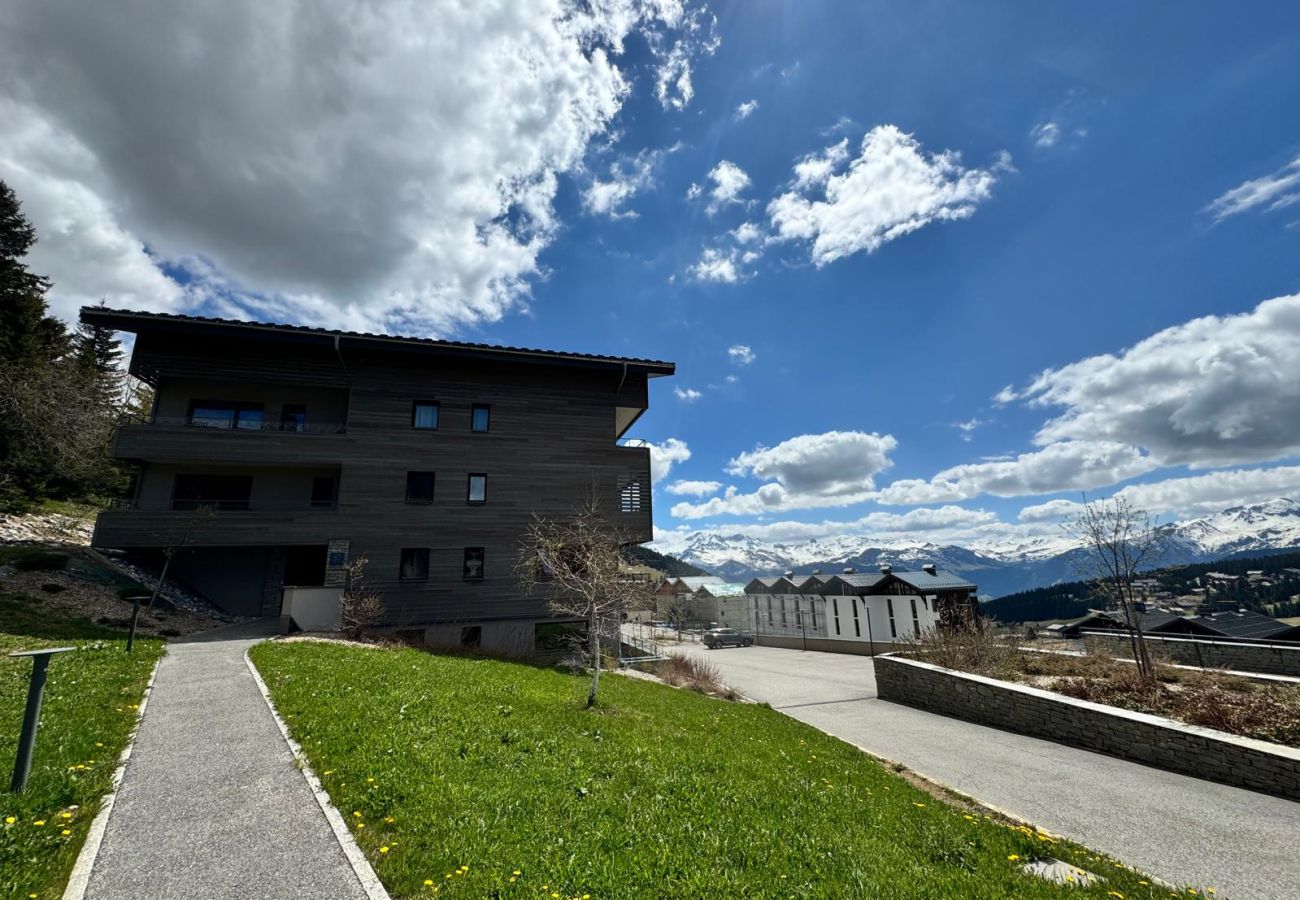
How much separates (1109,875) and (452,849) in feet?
21.3

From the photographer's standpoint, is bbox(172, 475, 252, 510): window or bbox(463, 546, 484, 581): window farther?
bbox(172, 475, 252, 510): window

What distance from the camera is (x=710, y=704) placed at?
14383mm

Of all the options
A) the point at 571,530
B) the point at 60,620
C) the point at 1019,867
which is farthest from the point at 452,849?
the point at 571,530

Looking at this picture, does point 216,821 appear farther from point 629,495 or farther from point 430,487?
point 629,495

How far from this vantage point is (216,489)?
2319 cm

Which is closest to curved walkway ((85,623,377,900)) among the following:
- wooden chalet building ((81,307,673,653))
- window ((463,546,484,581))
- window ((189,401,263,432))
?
wooden chalet building ((81,307,673,653))

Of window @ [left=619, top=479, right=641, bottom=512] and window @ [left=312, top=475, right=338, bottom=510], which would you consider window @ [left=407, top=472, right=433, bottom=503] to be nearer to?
window @ [left=312, top=475, right=338, bottom=510]

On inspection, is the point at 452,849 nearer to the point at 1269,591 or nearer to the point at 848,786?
the point at 848,786

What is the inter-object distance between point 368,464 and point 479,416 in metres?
5.06

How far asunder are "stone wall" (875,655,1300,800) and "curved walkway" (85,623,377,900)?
38.7 feet

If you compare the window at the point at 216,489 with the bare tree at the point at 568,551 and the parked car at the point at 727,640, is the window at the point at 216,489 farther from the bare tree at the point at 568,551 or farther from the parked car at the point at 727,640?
the parked car at the point at 727,640

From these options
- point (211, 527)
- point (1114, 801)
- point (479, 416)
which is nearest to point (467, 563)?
point (479, 416)

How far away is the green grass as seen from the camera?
4.19 metres

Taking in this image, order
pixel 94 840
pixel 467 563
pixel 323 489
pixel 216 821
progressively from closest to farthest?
pixel 94 840
pixel 216 821
pixel 467 563
pixel 323 489
